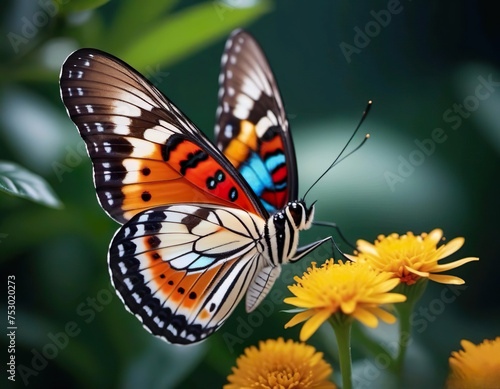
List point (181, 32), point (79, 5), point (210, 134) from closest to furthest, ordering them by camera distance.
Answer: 1. point (79, 5)
2. point (181, 32)
3. point (210, 134)

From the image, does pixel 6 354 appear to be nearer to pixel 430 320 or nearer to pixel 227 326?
pixel 227 326

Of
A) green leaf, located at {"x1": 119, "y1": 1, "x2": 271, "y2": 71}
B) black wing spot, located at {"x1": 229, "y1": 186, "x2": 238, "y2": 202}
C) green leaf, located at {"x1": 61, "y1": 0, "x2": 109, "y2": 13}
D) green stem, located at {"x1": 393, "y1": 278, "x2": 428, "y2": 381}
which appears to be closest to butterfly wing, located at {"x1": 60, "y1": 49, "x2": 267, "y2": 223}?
black wing spot, located at {"x1": 229, "y1": 186, "x2": 238, "y2": 202}

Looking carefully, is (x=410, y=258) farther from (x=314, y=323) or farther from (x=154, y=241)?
(x=154, y=241)

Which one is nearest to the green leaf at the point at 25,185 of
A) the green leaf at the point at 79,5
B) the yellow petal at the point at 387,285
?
the green leaf at the point at 79,5

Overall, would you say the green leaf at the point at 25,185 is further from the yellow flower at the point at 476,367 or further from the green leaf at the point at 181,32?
the yellow flower at the point at 476,367

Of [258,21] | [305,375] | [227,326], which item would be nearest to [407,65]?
[258,21]

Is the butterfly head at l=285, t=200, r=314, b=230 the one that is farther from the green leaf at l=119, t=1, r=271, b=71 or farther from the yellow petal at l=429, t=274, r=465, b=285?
the green leaf at l=119, t=1, r=271, b=71

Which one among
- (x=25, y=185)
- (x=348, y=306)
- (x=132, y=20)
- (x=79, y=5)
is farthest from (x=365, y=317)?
(x=132, y=20)
